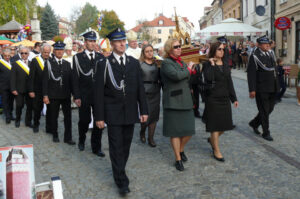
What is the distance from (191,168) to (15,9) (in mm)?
34630

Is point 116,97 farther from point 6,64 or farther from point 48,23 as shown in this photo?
point 48,23

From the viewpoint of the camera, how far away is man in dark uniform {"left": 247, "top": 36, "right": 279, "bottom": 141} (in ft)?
21.7

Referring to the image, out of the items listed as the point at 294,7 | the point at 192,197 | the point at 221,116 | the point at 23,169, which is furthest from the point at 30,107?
the point at 294,7

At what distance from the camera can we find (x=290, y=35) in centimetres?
2256

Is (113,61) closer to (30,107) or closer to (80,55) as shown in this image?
(80,55)

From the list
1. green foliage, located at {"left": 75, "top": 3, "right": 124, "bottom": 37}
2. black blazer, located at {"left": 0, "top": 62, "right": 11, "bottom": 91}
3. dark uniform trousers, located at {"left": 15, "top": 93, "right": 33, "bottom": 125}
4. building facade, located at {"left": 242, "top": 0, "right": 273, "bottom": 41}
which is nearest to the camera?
dark uniform trousers, located at {"left": 15, "top": 93, "right": 33, "bottom": 125}

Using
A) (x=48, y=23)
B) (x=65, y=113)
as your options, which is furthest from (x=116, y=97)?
(x=48, y=23)

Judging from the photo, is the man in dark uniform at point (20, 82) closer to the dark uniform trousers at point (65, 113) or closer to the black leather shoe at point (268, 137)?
the dark uniform trousers at point (65, 113)

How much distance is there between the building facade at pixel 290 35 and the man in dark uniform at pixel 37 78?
17.0m

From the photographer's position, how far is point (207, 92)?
5461 millimetres

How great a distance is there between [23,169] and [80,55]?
3881mm

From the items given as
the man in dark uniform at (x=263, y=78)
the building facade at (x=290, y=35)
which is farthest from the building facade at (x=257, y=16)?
the man in dark uniform at (x=263, y=78)

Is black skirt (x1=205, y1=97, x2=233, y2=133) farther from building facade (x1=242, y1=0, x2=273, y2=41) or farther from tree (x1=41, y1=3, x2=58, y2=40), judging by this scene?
tree (x1=41, y1=3, x2=58, y2=40)

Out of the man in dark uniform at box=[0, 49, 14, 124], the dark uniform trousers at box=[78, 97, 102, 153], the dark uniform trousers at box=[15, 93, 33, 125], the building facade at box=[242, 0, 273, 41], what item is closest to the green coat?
the dark uniform trousers at box=[78, 97, 102, 153]
